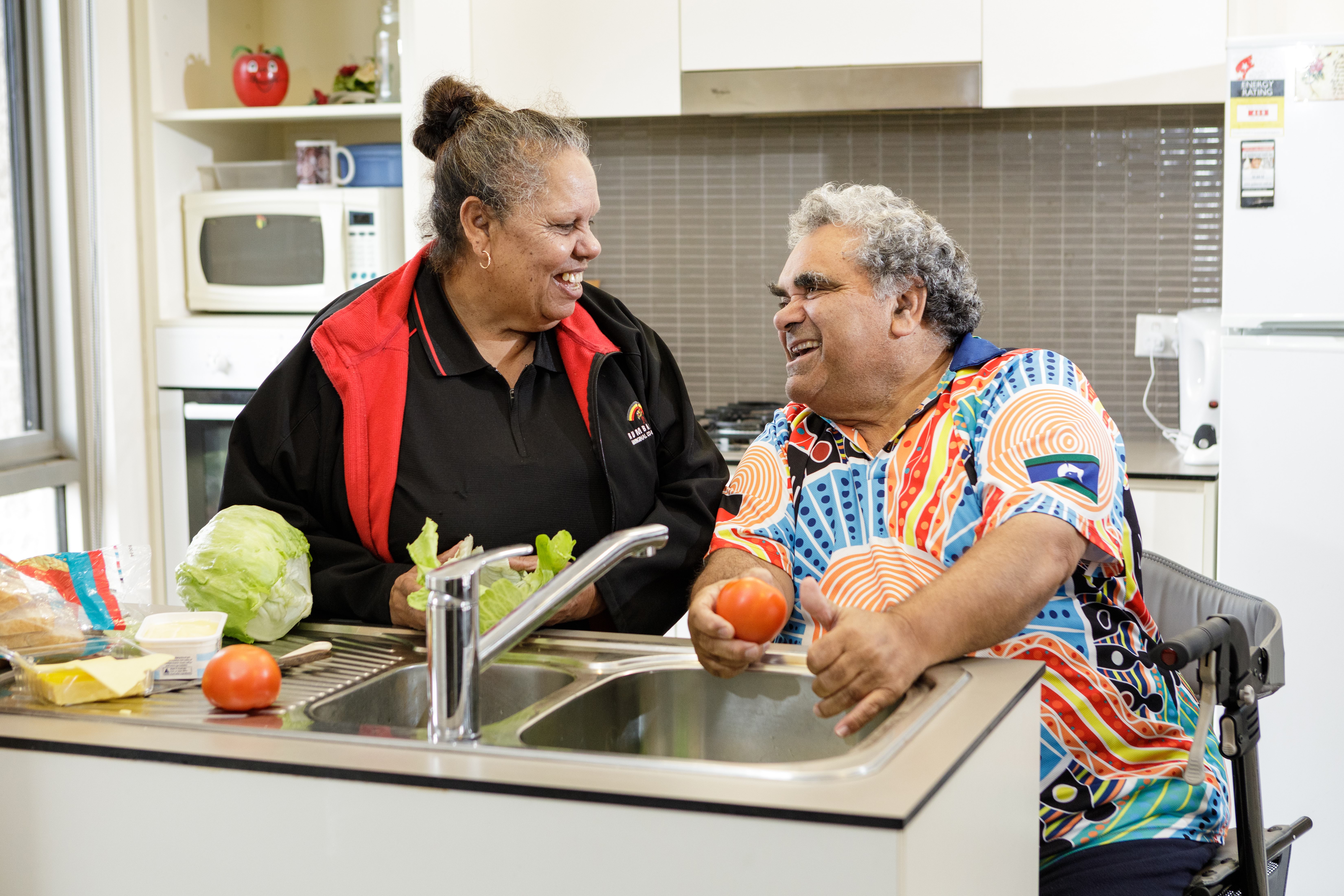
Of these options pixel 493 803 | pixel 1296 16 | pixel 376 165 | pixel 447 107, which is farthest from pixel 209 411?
pixel 1296 16

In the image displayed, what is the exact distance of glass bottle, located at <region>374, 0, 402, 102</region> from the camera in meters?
→ 3.21

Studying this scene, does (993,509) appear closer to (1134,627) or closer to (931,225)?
(1134,627)

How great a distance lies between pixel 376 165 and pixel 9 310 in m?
0.95

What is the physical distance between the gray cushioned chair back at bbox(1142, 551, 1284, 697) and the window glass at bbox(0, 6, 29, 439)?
266cm

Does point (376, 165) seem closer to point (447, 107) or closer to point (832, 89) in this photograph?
point (832, 89)

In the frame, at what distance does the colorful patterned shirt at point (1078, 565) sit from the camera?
137cm

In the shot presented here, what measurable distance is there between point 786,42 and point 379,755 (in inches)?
91.7

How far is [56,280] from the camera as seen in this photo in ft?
10.3

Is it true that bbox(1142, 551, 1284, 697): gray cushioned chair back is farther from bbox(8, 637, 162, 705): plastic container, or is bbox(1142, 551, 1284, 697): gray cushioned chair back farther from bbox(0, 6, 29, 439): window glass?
bbox(0, 6, 29, 439): window glass

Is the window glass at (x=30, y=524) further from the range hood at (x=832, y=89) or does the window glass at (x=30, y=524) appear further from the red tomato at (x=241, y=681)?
the red tomato at (x=241, y=681)

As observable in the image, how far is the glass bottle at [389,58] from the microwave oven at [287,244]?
250 mm

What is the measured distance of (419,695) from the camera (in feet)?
4.49

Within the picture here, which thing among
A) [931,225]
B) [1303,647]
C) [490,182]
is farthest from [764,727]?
[1303,647]

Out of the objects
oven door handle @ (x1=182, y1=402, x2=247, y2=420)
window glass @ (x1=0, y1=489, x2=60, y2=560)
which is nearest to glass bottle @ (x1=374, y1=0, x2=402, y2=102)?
oven door handle @ (x1=182, y1=402, x2=247, y2=420)
